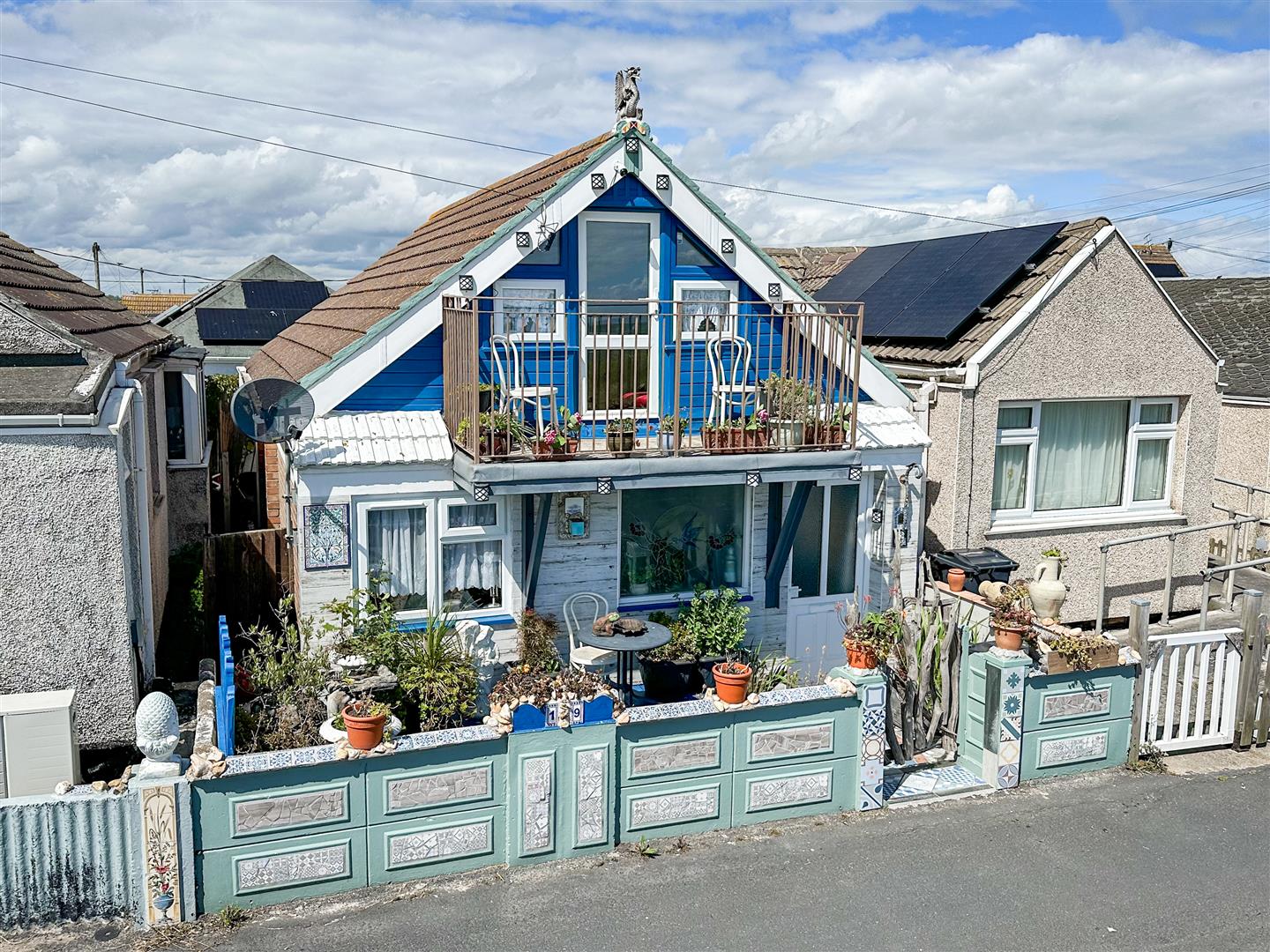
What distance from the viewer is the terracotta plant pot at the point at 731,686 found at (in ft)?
23.7

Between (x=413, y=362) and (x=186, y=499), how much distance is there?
18.7ft

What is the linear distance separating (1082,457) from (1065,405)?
2.36 ft

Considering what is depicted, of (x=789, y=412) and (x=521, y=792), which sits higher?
(x=789, y=412)

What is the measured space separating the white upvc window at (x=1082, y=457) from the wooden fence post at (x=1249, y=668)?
11.1ft

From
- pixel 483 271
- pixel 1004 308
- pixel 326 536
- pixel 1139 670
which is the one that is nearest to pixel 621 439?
pixel 483 271

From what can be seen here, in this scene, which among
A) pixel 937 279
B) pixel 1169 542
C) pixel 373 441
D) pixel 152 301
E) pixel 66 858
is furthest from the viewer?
pixel 152 301

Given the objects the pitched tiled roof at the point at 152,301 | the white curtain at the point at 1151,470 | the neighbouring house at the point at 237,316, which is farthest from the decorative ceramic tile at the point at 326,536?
the pitched tiled roof at the point at 152,301

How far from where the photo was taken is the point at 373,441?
8.94 m

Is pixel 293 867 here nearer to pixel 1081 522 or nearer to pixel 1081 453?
pixel 1081 522

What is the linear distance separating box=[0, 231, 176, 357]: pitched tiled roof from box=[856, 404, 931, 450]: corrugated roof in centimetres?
697

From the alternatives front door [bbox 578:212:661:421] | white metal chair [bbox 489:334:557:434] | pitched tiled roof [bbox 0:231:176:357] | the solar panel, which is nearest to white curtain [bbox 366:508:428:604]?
white metal chair [bbox 489:334:557:434]

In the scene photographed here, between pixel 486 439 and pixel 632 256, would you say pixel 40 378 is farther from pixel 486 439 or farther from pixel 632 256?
pixel 632 256

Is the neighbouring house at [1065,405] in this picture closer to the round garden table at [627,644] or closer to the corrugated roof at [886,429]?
the corrugated roof at [886,429]

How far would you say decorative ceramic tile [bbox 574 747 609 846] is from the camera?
6.92m
